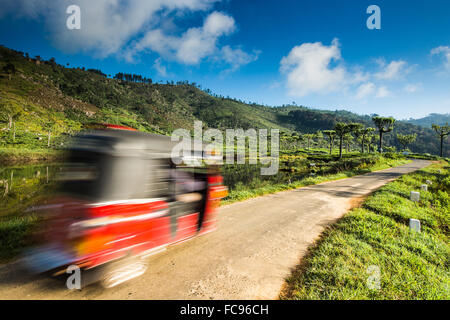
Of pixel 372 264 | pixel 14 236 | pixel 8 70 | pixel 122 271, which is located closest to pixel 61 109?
pixel 8 70

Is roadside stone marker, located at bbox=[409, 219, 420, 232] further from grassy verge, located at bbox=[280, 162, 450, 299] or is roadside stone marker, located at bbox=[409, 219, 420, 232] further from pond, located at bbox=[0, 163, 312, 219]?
pond, located at bbox=[0, 163, 312, 219]

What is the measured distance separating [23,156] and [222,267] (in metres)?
55.1

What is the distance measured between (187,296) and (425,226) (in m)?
8.26

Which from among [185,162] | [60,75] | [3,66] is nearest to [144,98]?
[60,75]

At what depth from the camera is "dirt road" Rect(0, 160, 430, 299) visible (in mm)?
2900

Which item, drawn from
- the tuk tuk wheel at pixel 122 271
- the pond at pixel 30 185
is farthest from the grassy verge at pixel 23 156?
the tuk tuk wheel at pixel 122 271

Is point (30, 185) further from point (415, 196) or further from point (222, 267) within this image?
point (415, 196)

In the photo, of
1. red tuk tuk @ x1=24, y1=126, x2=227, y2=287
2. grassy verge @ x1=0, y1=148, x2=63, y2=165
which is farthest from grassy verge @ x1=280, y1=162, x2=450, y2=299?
grassy verge @ x1=0, y1=148, x2=63, y2=165

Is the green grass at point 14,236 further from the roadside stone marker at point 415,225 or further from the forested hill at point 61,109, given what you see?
the forested hill at point 61,109

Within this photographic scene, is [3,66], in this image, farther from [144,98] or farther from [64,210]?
[64,210]

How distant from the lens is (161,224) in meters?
3.43

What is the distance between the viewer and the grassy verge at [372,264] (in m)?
3.09

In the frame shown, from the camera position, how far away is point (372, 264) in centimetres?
379

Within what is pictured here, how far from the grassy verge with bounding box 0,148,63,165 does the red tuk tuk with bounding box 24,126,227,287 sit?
42.5 m
